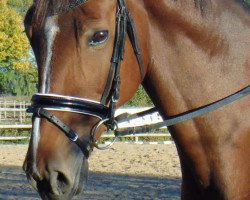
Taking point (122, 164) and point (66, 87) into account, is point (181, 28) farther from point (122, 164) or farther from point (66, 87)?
point (122, 164)

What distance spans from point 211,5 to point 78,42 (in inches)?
31.6

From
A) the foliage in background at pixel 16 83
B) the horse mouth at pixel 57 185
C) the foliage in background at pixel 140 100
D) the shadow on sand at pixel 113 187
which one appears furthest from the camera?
the foliage in background at pixel 16 83

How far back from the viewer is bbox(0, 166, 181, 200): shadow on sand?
9.79m

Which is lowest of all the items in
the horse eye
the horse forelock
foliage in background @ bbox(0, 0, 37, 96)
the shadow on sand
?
the shadow on sand

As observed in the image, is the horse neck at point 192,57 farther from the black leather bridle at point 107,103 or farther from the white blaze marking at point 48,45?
the white blaze marking at point 48,45

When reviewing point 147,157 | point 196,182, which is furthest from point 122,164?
point 196,182

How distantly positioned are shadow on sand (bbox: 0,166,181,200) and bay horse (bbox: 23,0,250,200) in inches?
256

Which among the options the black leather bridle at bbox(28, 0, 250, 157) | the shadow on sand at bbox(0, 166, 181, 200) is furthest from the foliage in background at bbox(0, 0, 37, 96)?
the black leather bridle at bbox(28, 0, 250, 157)

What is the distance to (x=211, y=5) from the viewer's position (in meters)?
3.18

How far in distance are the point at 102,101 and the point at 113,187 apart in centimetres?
815

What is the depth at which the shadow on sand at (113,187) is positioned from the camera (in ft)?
32.1

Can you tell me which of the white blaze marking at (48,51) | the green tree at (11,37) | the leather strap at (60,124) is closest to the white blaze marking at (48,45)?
the white blaze marking at (48,51)

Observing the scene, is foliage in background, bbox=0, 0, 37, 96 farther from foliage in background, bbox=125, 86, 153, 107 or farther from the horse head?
the horse head

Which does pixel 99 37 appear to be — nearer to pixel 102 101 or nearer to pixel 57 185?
pixel 102 101
